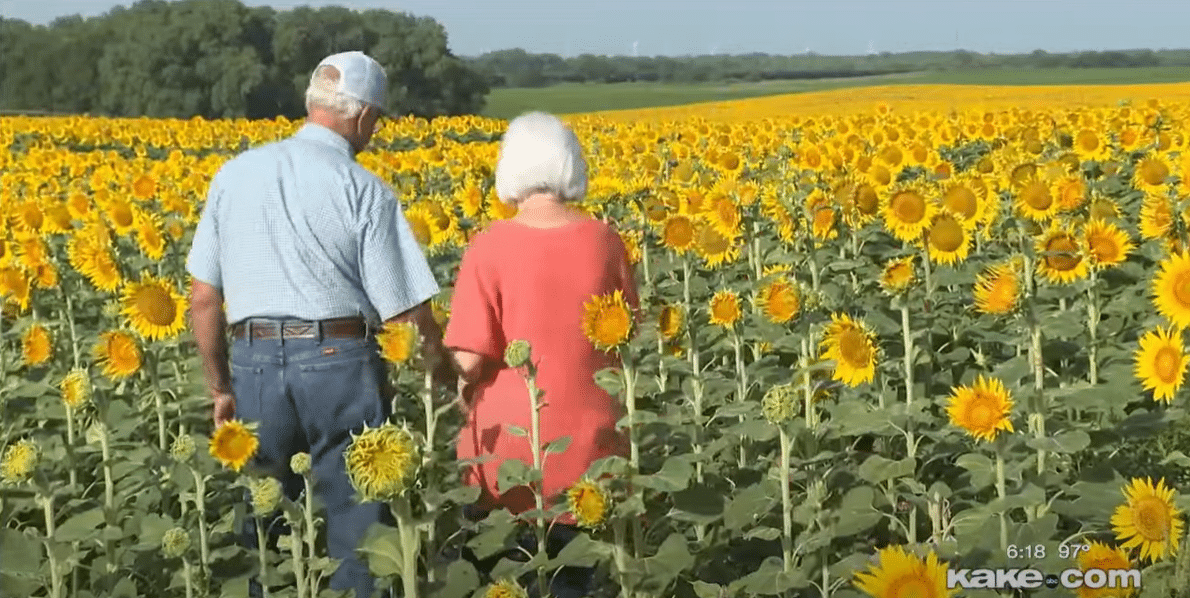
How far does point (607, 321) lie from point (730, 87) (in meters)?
52.6

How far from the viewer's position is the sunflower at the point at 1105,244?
463 cm

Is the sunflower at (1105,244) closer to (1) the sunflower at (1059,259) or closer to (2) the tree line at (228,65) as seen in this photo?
(1) the sunflower at (1059,259)

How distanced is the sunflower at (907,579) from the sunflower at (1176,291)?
2.33 m

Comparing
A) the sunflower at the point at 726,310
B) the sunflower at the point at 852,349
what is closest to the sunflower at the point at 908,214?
the sunflower at the point at 726,310

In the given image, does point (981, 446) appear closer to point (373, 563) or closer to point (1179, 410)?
point (1179, 410)

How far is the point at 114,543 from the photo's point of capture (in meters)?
3.74

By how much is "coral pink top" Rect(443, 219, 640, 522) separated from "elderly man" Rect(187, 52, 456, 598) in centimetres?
19

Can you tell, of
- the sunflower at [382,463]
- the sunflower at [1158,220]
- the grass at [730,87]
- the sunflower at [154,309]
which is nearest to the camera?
the sunflower at [382,463]

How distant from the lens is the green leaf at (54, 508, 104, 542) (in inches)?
141

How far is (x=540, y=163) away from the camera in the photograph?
3.29 metres

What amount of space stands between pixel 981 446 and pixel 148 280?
9.24 feet

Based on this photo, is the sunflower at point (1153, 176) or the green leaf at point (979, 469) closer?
the green leaf at point (979, 469)

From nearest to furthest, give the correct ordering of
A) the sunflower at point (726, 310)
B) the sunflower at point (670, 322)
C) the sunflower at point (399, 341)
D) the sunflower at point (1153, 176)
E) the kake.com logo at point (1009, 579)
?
1. the kake.com logo at point (1009, 579)
2. the sunflower at point (399, 341)
3. the sunflower at point (670, 322)
4. the sunflower at point (726, 310)
5. the sunflower at point (1153, 176)

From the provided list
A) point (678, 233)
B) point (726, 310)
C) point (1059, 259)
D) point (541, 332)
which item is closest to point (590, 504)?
point (541, 332)
